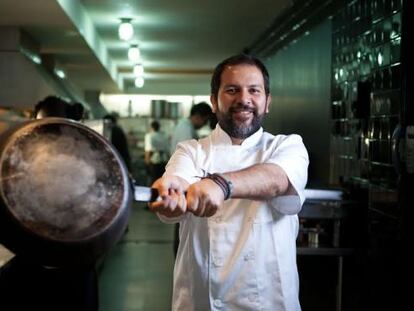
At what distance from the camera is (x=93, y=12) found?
728 cm

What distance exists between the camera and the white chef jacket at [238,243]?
1663mm

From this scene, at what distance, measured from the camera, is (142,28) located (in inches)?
326

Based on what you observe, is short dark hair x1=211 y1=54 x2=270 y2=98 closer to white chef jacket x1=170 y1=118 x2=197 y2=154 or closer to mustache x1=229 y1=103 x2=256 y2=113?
mustache x1=229 y1=103 x2=256 y2=113

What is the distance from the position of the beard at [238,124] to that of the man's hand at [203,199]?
0.49 meters

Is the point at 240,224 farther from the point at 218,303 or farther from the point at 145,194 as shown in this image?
the point at 145,194

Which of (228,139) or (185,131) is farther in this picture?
(185,131)

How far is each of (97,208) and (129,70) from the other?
43.6 ft

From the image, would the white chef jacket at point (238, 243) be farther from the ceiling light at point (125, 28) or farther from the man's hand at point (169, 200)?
the ceiling light at point (125, 28)

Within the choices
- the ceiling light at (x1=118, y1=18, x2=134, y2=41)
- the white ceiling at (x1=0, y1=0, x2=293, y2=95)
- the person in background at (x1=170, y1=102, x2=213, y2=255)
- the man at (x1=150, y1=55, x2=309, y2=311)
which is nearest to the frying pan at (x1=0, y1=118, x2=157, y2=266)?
the man at (x1=150, y1=55, x2=309, y2=311)

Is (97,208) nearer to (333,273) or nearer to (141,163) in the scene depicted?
(333,273)

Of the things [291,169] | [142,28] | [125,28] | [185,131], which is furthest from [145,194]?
[142,28]

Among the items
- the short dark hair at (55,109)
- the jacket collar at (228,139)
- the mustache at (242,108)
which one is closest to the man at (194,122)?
the short dark hair at (55,109)

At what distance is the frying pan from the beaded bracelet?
0.83ft

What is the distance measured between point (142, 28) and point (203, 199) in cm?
735
